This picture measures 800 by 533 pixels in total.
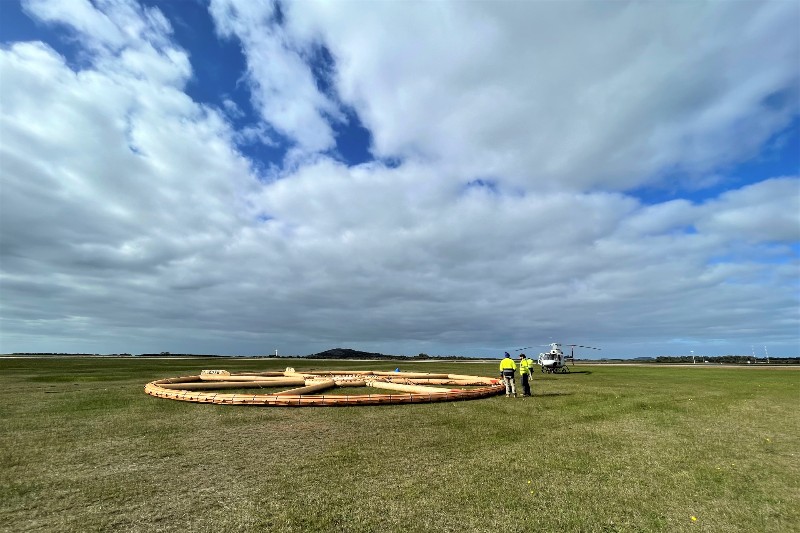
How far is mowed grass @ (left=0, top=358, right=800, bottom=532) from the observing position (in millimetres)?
6652

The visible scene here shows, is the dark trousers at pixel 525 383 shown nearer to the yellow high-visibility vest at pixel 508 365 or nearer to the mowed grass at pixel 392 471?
the yellow high-visibility vest at pixel 508 365

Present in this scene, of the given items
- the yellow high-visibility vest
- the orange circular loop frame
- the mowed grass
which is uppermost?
the yellow high-visibility vest

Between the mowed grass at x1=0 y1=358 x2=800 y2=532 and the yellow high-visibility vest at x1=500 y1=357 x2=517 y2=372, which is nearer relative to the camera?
the mowed grass at x1=0 y1=358 x2=800 y2=532

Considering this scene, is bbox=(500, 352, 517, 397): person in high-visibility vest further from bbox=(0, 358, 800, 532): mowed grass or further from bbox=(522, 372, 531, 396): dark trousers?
bbox=(0, 358, 800, 532): mowed grass

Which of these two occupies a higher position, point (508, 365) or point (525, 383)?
point (508, 365)

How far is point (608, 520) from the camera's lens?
21.9ft

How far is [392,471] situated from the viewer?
28.9 feet

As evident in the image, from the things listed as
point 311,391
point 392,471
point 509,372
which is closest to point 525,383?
point 509,372

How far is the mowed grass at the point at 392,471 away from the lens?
21.8ft

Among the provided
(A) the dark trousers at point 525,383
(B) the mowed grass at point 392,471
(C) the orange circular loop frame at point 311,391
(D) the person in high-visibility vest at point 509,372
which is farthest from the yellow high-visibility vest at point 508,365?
(B) the mowed grass at point 392,471

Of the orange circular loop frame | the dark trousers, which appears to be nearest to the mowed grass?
the orange circular loop frame

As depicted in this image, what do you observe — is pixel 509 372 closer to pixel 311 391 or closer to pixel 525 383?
pixel 525 383

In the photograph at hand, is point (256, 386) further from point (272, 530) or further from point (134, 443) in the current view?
point (272, 530)

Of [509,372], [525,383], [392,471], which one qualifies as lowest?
[392,471]
